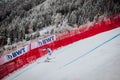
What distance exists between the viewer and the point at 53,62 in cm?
254

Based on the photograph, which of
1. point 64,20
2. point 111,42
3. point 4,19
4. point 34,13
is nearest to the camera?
point 4,19

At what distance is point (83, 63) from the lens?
2.68 m

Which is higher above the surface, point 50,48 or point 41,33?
point 41,33

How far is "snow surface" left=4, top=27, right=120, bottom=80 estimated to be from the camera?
2.46m

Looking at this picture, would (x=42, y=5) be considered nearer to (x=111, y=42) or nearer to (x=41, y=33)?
(x=41, y=33)

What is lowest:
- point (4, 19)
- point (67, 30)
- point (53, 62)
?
point (53, 62)

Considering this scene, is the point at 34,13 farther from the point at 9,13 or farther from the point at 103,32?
the point at 103,32

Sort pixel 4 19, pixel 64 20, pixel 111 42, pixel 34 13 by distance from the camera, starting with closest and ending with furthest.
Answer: pixel 4 19, pixel 34 13, pixel 64 20, pixel 111 42

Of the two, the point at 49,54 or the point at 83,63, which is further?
the point at 83,63

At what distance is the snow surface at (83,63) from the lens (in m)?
2.46

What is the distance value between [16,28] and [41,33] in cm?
28

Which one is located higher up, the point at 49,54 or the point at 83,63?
the point at 49,54

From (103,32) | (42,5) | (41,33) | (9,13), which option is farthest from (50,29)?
(103,32)

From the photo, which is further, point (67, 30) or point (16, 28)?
point (67, 30)
